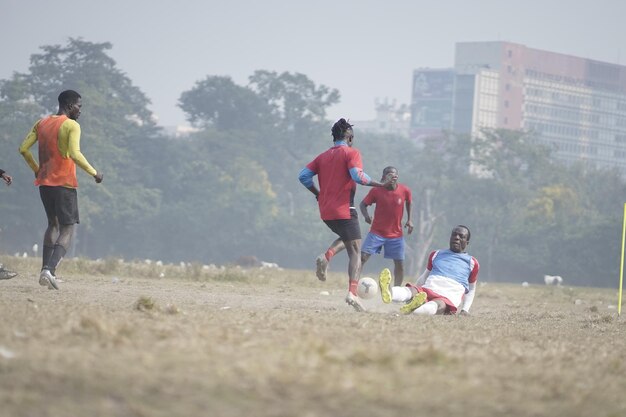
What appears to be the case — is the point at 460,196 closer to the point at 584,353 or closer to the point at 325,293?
the point at 325,293

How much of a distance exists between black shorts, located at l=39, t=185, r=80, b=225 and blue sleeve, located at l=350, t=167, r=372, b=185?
9.29ft

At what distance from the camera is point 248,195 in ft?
279

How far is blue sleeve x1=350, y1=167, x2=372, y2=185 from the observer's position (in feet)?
45.5

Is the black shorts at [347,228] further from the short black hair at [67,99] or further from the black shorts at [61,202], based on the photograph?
the short black hair at [67,99]

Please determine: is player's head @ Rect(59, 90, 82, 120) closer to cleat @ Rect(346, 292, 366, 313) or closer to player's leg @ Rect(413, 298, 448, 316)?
cleat @ Rect(346, 292, 366, 313)

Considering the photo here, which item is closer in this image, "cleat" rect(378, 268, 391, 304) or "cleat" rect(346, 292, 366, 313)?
"cleat" rect(378, 268, 391, 304)

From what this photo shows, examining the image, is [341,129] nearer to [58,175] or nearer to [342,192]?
[342,192]

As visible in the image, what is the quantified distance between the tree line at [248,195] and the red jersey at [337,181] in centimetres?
5976

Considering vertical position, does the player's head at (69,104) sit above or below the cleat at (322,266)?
above

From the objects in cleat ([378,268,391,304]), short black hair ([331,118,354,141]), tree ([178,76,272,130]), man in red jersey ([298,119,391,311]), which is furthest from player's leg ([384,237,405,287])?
tree ([178,76,272,130])

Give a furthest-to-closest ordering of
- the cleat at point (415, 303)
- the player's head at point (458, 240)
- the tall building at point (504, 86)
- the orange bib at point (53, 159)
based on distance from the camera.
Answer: the tall building at point (504, 86)
the player's head at point (458, 240)
the orange bib at point (53, 159)
the cleat at point (415, 303)

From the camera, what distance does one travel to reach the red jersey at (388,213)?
54.8 ft

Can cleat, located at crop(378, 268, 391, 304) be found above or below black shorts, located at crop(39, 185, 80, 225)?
below

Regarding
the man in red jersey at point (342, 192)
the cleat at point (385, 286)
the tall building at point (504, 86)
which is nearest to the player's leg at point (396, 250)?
the man in red jersey at point (342, 192)
